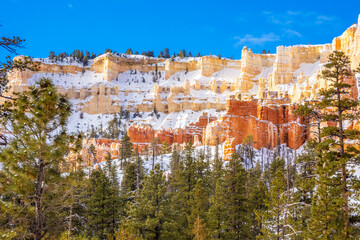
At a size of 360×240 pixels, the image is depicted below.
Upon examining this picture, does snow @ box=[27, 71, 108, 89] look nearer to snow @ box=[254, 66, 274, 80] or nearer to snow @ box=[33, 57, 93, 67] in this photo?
snow @ box=[33, 57, 93, 67]

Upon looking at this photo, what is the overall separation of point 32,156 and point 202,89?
147 metres

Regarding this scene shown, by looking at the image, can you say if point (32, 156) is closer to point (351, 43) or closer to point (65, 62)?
point (351, 43)

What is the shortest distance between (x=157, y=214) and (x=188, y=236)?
4.09 meters

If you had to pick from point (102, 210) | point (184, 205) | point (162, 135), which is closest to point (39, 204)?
point (102, 210)

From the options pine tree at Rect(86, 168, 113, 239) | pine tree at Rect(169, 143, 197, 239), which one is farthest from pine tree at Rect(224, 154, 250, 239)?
pine tree at Rect(86, 168, 113, 239)

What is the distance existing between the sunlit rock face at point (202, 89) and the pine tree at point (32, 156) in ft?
236

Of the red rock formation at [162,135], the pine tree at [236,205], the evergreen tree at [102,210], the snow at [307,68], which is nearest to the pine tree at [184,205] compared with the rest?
the pine tree at [236,205]

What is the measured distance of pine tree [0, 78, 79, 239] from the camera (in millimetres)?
11820

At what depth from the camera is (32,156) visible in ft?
40.0

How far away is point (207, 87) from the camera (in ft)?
522

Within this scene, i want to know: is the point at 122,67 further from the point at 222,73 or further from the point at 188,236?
the point at 188,236

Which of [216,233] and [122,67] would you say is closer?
[216,233]

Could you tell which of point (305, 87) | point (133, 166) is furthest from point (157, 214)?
point (305, 87)

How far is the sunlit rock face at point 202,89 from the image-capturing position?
294 feet
